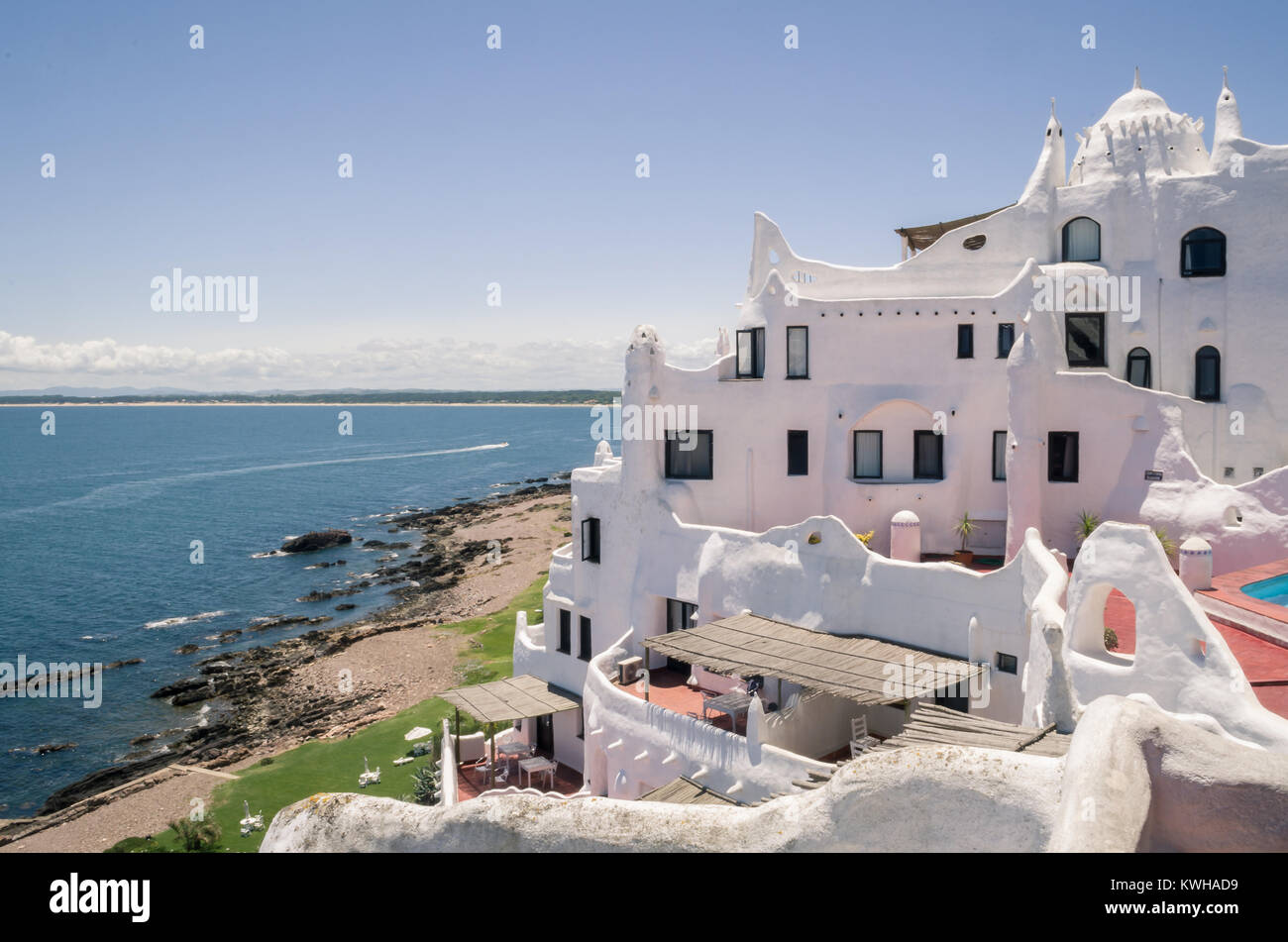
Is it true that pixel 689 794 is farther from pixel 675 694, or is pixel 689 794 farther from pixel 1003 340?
pixel 1003 340

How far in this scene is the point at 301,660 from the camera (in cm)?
5075

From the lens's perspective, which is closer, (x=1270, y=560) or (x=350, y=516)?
(x=1270, y=560)

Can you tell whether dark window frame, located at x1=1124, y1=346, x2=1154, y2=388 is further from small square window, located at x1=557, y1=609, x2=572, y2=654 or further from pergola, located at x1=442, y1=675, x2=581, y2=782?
pergola, located at x1=442, y1=675, x2=581, y2=782

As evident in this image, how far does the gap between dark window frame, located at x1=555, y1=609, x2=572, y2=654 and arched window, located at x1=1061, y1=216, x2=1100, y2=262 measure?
22.7 m

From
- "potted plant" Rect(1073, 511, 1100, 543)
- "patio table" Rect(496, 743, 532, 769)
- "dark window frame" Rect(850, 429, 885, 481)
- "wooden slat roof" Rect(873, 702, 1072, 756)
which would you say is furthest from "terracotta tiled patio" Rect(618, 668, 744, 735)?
"potted plant" Rect(1073, 511, 1100, 543)

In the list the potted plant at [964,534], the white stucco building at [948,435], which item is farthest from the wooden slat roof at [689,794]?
the potted plant at [964,534]

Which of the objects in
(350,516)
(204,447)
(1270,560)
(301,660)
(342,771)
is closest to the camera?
(1270,560)

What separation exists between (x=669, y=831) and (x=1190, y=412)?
27.7 meters

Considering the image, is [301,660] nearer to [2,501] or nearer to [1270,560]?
[1270,560]

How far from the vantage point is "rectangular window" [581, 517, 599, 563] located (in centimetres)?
3131

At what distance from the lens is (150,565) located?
74.0 metres

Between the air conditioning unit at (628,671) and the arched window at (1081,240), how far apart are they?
68.5 feet

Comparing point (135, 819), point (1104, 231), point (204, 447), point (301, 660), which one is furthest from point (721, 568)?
point (204, 447)

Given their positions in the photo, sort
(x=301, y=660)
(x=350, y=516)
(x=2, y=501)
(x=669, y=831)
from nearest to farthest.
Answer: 1. (x=669, y=831)
2. (x=301, y=660)
3. (x=350, y=516)
4. (x=2, y=501)
